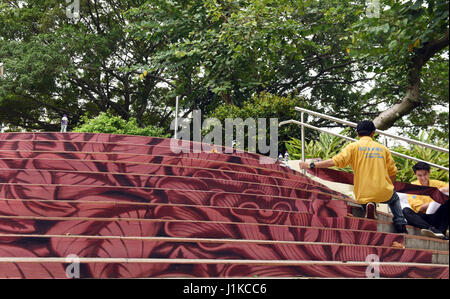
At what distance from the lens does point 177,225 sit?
11.3 ft

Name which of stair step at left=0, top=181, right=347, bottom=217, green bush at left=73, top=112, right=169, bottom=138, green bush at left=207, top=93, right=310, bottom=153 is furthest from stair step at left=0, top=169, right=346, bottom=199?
green bush at left=73, top=112, right=169, bottom=138

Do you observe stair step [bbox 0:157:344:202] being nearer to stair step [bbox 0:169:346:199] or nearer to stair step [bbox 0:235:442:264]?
stair step [bbox 0:169:346:199]

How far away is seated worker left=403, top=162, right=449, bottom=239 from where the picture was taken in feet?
4.74

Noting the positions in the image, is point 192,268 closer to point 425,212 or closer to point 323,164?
point 323,164

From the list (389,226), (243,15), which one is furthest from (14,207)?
(243,15)

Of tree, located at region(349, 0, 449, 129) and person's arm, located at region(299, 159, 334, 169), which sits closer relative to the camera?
person's arm, located at region(299, 159, 334, 169)

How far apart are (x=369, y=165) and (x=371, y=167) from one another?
0.09 feet

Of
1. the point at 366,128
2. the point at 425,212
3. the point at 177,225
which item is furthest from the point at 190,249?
the point at 366,128

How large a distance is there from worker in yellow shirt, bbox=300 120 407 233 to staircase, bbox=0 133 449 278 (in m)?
0.46

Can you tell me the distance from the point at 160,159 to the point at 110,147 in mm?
937

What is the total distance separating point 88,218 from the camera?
342 centimetres

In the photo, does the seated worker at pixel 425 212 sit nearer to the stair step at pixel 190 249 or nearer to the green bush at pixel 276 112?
the stair step at pixel 190 249

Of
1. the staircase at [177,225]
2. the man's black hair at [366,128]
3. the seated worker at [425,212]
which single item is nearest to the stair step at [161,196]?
the staircase at [177,225]
